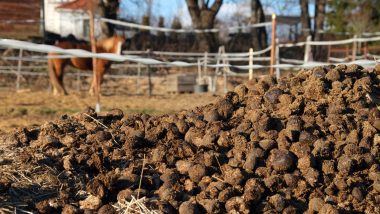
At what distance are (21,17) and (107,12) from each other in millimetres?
3154

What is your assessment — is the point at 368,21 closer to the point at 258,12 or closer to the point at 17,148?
the point at 258,12

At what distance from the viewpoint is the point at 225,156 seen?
313cm

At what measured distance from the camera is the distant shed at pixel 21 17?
20156mm

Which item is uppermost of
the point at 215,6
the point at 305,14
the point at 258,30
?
the point at 215,6

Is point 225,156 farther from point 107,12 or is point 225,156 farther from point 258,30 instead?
point 258,30

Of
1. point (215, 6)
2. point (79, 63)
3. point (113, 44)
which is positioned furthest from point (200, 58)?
point (215, 6)

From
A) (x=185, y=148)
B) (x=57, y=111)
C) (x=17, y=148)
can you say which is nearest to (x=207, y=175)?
(x=185, y=148)

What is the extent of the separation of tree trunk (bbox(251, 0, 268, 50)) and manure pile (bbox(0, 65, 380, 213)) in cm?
2241

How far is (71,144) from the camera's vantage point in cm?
343

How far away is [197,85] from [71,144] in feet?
39.5

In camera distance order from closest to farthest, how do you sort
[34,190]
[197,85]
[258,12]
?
[34,190]
[197,85]
[258,12]

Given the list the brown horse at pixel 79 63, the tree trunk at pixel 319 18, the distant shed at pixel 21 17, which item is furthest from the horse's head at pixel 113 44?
the tree trunk at pixel 319 18

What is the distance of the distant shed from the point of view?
2016 cm

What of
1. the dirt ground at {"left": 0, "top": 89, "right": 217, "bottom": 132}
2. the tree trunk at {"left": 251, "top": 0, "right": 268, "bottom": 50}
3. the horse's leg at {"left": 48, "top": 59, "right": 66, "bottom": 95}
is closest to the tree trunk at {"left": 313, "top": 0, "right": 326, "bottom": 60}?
the tree trunk at {"left": 251, "top": 0, "right": 268, "bottom": 50}
